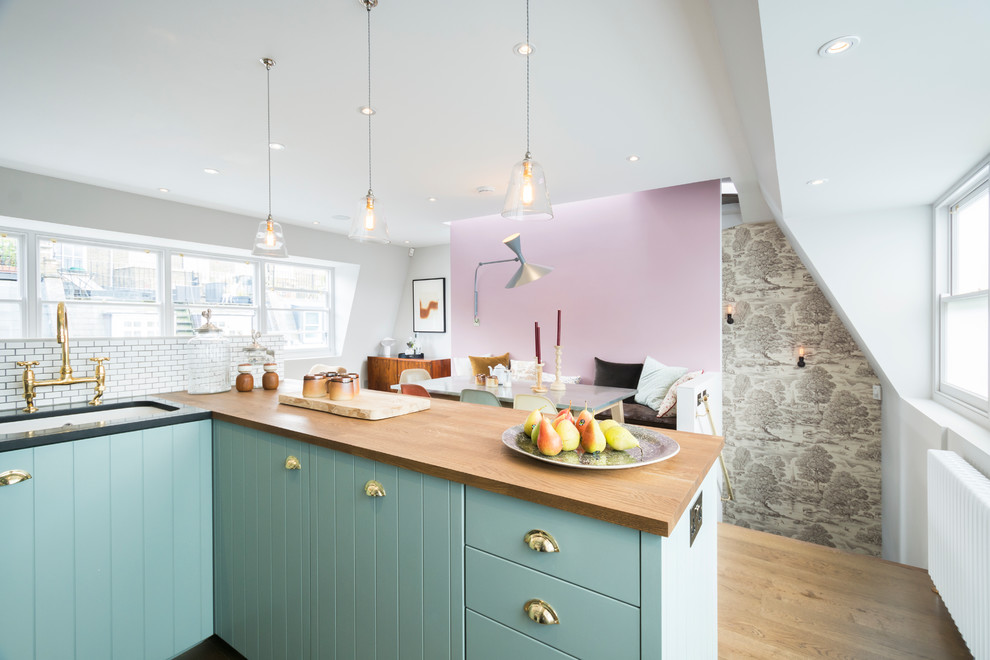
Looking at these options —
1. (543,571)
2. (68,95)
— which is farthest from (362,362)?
(543,571)

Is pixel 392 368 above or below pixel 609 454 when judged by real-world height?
below

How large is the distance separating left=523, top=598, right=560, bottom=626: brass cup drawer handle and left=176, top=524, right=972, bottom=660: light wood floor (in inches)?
52.4

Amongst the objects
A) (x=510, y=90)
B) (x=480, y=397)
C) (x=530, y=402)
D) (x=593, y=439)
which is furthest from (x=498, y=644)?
(x=510, y=90)

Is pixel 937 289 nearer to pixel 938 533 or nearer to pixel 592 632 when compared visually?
pixel 938 533

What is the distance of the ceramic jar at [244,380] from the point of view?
7.52 feet

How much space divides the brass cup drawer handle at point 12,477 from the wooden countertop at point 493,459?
0.52 metres

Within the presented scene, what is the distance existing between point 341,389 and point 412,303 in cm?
544

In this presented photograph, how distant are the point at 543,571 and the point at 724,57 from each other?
2223 millimetres

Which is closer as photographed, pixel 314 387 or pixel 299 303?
pixel 314 387

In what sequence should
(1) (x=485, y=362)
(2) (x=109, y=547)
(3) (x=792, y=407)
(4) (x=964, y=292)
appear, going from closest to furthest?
(2) (x=109, y=547) → (4) (x=964, y=292) → (3) (x=792, y=407) → (1) (x=485, y=362)

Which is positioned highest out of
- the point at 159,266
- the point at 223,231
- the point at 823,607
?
the point at 223,231

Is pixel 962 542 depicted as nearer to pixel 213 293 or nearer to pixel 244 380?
pixel 244 380

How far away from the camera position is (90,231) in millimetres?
4125

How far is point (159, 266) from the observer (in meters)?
4.95
